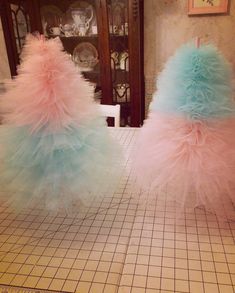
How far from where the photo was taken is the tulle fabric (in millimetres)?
672

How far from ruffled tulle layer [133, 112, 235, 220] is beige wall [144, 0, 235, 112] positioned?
1.55 metres

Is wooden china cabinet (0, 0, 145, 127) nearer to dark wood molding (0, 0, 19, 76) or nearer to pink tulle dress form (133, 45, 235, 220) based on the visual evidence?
dark wood molding (0, 0, 19, 76)

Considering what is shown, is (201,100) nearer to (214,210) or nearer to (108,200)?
(214,210)

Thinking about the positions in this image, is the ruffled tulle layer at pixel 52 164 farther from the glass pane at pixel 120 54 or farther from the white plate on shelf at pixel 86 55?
the white plate on shelf at pixel 86 55

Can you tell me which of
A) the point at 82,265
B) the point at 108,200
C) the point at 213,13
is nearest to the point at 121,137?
the point at 108,200

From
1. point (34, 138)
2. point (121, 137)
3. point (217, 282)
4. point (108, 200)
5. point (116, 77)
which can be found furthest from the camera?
point (116, 77)

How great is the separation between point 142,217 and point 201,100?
1.17ft

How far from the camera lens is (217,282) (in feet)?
1.87

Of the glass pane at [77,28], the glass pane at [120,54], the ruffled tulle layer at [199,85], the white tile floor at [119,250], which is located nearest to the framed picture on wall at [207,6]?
the glass pane at [120,54]

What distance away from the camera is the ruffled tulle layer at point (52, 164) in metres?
0.68

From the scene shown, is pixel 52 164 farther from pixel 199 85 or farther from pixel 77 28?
pixel 77 28

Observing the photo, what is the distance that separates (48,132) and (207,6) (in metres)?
1.89

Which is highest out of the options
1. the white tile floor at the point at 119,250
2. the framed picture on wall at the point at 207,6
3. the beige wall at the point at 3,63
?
the framed picture on wall at the point at 207,6

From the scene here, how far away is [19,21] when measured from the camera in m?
2.24
